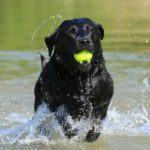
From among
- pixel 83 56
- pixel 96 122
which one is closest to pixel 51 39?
pixel 83 56

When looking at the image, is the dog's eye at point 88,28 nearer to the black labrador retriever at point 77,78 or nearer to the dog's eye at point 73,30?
the black labrador retriever at point 77,78

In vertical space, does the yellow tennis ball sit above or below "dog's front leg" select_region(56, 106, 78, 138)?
above

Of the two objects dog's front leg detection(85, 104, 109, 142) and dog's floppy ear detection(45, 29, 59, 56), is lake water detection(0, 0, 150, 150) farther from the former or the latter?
dog's floppy ear detection(45, 29, 59, 56)

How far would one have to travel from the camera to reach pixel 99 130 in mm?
7180

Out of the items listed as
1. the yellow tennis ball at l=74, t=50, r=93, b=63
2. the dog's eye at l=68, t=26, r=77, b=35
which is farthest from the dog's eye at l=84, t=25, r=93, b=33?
the yellow tennis ball at l=74, t=50, r=93, b=63

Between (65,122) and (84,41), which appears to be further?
(65,122)

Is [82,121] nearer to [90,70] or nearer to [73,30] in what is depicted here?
[90,70]

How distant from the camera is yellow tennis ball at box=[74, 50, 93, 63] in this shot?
6.43 m

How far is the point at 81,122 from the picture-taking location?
6.99 meters

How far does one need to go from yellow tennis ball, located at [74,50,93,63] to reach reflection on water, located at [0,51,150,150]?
0.93 metres

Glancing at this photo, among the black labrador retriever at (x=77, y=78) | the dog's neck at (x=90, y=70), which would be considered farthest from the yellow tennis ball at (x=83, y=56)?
the dog's neck at (x=90, y=70)

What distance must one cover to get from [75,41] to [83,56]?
0.21m

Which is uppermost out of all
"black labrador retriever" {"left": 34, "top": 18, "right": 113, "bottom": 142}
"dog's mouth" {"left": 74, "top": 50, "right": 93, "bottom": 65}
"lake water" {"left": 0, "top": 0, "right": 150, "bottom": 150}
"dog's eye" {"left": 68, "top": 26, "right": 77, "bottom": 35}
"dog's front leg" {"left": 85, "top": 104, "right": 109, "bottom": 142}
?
"dog's eye" {"left": 68, "top": 26, "right": 77, "bottom": 35}

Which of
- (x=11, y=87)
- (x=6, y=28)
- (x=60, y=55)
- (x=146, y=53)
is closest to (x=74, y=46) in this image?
(x=60, y=55)
